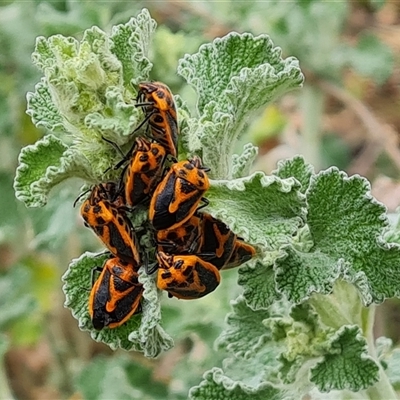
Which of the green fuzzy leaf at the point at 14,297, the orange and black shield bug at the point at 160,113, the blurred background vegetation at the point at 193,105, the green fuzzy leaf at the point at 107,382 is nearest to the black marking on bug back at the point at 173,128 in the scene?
the orange and black shield bug at the point at 160,113

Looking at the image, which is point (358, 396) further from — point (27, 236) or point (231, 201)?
point (27, 236)

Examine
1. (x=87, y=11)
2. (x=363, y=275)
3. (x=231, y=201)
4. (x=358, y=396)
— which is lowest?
(x=358, y=396)

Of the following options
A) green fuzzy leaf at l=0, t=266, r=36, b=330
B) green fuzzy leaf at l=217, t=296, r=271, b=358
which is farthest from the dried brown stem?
green fuzzy leaf at l=217, t=296, r=271, b=358

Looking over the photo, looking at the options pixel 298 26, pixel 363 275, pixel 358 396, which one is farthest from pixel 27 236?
pixel 363 275

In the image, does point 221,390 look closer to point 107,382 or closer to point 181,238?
Result: point 181,238

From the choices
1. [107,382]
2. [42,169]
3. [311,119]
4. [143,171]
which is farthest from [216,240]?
[311,119]

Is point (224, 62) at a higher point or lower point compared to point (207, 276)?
higher

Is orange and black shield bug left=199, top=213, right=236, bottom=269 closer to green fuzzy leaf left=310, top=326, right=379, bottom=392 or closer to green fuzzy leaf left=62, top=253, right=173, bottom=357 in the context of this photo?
green fuzzy leaf left=62, top=253, right=173, bottom=357
